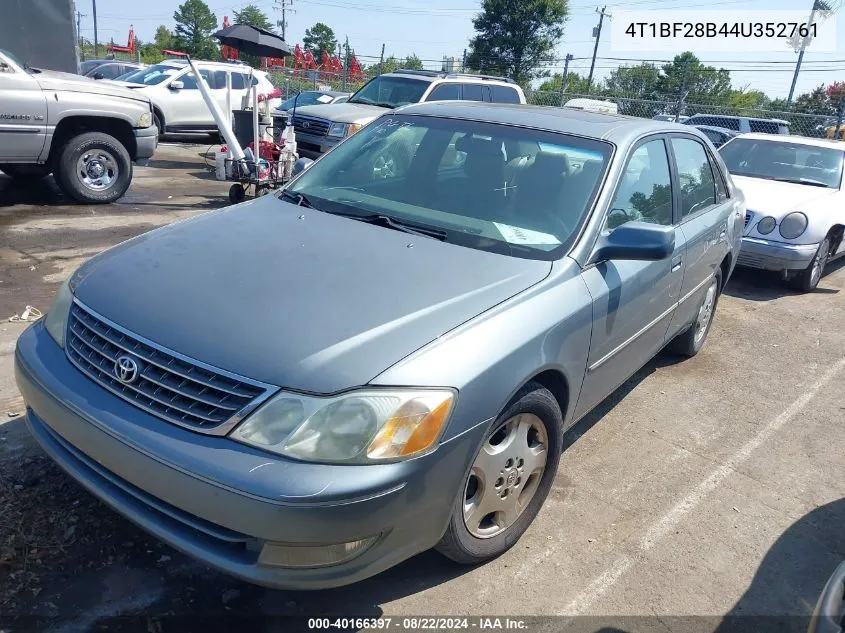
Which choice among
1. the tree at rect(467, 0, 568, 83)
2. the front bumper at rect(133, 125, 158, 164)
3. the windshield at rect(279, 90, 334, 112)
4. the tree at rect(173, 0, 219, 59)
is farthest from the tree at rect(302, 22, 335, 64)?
the front bumper at rect(133, 125, 158, 164)

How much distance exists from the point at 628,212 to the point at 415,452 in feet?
6.34

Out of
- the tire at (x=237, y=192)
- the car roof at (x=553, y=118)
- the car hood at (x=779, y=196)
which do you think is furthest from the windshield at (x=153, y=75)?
the car roof at (x=553, y=118)

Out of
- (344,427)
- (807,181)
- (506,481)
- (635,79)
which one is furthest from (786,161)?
(635,79)

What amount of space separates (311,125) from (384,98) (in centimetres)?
150

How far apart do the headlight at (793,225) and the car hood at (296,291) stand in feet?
17.7

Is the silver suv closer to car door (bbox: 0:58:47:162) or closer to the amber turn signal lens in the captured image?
car door (bbox: 0:58:47:162)

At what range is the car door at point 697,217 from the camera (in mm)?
4195

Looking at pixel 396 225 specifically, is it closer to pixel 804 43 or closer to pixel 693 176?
pixel 693 176

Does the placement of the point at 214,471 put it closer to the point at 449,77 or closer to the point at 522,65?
the point at 449,77

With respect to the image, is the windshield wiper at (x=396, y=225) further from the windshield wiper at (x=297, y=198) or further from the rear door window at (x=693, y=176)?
the rear door window at (x=693, y=176)

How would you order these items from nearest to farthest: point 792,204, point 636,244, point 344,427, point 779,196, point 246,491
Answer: point 246,491, point 344,427, point 636,244, point 792,204, point 779,196

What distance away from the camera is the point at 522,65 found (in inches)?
1756

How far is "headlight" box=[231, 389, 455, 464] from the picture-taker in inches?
83.3

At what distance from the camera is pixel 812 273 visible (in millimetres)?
7449
